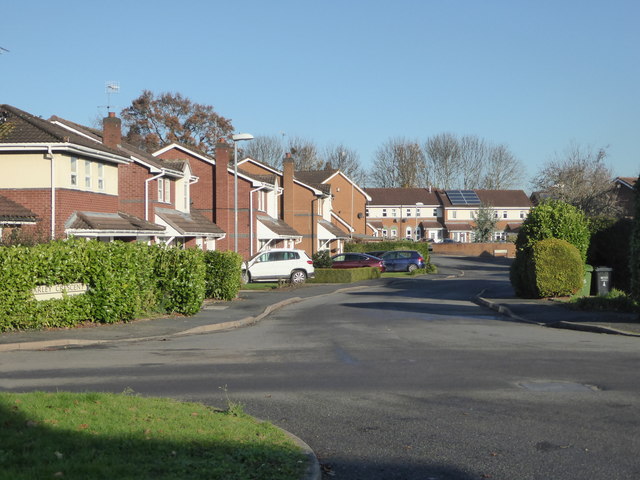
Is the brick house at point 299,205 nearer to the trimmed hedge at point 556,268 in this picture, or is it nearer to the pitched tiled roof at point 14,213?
the pitched tiled roof at point 14,213

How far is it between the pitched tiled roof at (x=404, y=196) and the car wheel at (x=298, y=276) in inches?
2834

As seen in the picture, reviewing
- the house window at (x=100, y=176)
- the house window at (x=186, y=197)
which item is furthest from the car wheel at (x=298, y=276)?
the house window at (x=100, y=176)

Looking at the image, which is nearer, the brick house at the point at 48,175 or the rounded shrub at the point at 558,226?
the brick house at the point at 48,175

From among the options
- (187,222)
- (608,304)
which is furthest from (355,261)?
(608,304)

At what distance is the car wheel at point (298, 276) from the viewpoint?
4094 centimetres

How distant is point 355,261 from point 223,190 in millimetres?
11181

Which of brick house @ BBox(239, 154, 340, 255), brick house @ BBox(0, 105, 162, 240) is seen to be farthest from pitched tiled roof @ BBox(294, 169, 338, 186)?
brick house @ BBox(0, 105, 162, 240)

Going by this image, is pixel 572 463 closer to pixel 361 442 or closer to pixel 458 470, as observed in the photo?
pixel 458 470

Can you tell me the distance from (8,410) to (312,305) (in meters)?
21.1

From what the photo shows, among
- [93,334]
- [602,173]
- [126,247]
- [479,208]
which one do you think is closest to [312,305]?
[126,247]

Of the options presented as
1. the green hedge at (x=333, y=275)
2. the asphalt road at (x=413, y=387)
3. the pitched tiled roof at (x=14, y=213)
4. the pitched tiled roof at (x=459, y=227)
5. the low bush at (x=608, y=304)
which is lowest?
the asphalt road at (x=413, y=387)

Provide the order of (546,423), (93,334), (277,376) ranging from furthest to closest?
(93,334)
(277,376)
(546,423)

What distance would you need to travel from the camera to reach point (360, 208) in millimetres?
87125

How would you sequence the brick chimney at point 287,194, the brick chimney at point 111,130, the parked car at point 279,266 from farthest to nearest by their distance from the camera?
1. the brick chimney at point 287,194
2. the parked car at point 279,266
3. the brick chimney at point 111,130
